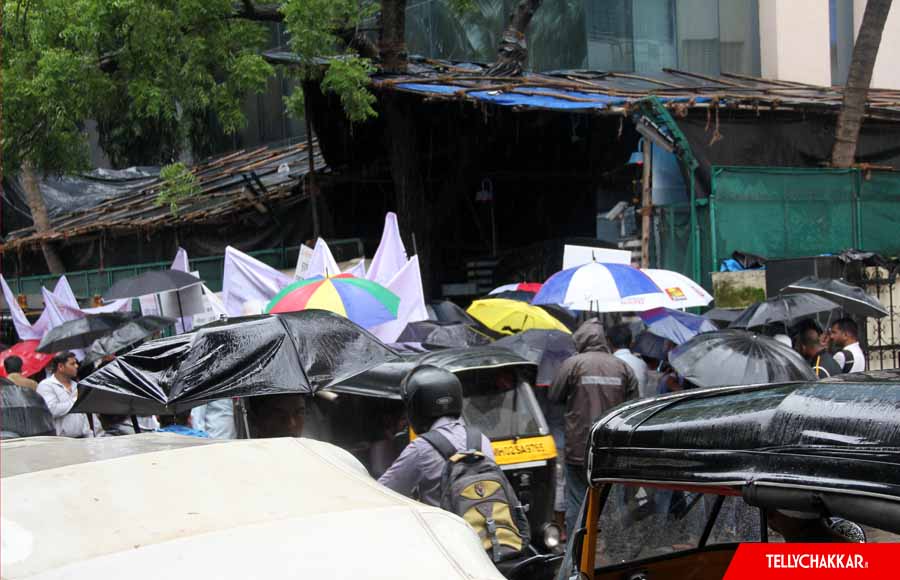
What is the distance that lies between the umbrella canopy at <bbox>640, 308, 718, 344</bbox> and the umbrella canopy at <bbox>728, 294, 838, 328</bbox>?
51cm

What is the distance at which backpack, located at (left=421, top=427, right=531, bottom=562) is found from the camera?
182 inches

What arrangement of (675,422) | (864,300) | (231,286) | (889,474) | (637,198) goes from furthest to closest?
(637,198), (231,286), (864,300), (675,422), (889,474)

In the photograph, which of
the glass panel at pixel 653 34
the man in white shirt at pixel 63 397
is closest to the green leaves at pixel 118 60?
the man in white shirt at pixel 63 397

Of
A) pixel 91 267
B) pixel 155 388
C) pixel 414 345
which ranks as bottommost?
pixel 91 267

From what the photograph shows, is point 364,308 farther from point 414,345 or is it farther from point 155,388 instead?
point 155,388

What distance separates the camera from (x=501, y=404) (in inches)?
295

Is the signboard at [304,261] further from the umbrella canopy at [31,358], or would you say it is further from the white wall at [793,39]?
the white wall at [793,39]

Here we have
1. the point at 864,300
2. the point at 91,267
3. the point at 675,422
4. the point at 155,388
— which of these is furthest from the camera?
the point at 91,267

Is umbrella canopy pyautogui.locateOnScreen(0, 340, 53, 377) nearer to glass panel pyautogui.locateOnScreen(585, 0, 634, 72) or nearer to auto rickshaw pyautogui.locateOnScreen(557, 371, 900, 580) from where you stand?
glass panel pyautogui.locateOnScreen(585, 0, 634, 72)

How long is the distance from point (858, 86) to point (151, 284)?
9.43 m

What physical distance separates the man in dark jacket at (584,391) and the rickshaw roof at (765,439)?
437 centimetres

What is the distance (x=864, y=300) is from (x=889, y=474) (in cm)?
813

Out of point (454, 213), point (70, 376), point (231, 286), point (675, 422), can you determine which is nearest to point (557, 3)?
point (454, 213)

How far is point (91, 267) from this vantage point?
22.3 meters
